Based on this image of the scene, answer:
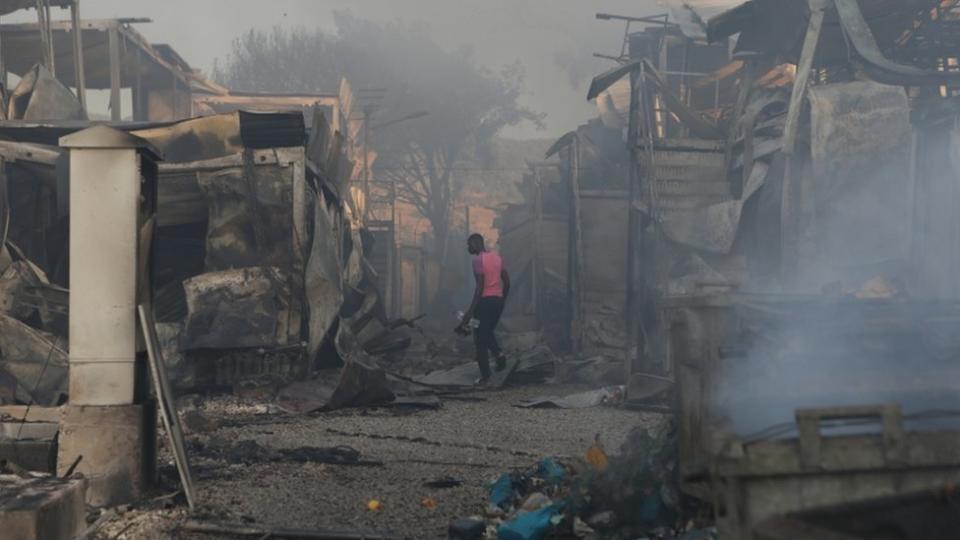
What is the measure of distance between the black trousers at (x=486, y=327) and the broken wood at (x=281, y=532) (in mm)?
7927

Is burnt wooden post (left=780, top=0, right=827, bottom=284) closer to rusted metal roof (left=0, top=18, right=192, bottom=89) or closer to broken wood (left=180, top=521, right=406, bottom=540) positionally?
broken wood (left=180, top=521, right=406, bottom=540)

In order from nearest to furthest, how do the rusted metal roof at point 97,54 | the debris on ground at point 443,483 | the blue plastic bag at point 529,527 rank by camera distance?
the blue plastic bag at point 529,527 → the debris on ground at point 443,483 → the rusted metal roof at point 97,54

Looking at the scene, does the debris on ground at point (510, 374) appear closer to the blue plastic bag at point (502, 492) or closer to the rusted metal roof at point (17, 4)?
the blue plastic bag at point (502, 492)

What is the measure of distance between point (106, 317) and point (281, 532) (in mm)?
1789

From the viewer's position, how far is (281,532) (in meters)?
4.89

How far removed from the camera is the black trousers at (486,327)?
42.4ft

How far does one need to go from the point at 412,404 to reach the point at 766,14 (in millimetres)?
8954

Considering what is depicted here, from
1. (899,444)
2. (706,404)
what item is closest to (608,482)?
(706,404)

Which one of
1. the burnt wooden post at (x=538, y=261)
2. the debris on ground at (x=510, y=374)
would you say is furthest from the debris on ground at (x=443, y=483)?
the burnt wooden post at (x=538, y=261)

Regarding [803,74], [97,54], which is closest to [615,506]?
[803,74]

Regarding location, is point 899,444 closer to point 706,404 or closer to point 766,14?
point 706,404

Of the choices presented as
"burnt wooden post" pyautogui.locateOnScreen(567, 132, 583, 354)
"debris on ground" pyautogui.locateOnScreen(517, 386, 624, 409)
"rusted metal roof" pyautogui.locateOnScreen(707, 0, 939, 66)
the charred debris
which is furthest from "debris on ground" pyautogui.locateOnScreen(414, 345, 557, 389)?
"rusted metal roof" pyautogui.locateOnScreen(707, 0, 939, 66)

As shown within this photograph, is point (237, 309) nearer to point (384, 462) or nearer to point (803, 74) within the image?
point (384, 462)

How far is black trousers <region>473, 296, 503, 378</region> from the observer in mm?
12914
